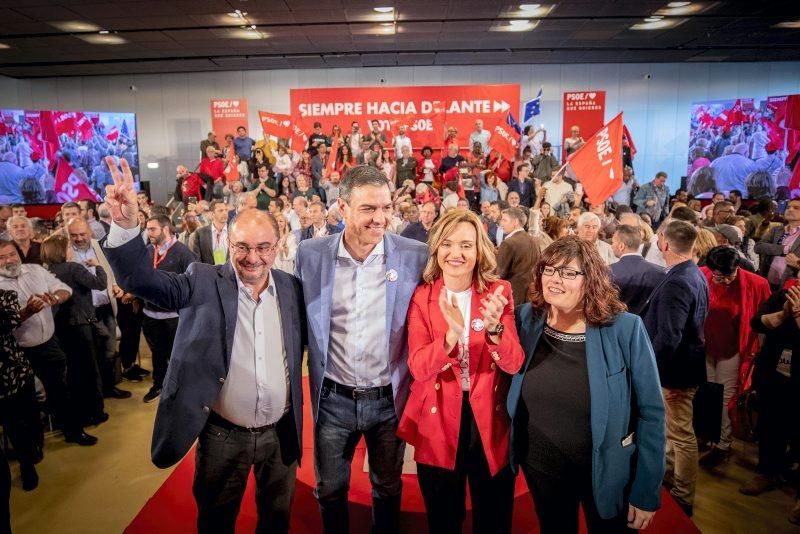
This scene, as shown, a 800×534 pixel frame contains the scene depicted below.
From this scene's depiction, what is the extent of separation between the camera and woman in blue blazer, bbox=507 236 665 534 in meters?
2.00

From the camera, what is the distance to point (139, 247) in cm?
191

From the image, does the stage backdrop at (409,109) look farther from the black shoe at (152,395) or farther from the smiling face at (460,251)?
the smiling face at (460,251)

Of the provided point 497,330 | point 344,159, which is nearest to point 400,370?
point 497,330

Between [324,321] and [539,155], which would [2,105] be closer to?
[539,155]

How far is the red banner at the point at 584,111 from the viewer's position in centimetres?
1398

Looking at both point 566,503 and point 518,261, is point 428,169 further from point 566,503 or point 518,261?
point 566,503

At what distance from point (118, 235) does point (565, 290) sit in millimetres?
1808

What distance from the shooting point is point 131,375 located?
5.82 m

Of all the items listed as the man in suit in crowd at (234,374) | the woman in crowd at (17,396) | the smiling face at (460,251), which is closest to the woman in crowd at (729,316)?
the smiling face at (460,251)

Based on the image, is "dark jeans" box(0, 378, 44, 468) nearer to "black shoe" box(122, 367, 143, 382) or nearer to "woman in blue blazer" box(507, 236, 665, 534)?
"black shoe" box(122, 367, 143, 382)

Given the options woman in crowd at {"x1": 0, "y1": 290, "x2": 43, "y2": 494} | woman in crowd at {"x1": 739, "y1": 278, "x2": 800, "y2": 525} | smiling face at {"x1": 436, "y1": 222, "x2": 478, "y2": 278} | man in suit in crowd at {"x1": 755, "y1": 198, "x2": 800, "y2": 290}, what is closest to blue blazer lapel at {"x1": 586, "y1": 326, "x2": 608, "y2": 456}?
smiling face at {"x1": 436, "y1": 222, "x2": 478, "y2": 278}

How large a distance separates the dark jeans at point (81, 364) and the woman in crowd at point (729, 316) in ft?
17.9

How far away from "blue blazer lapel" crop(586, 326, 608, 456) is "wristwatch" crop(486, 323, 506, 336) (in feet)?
1.26

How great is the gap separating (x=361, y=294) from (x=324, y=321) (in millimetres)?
214
